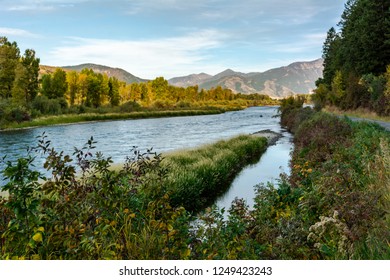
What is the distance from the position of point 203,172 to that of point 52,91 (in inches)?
2280

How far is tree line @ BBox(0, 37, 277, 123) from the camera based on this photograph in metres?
41.5

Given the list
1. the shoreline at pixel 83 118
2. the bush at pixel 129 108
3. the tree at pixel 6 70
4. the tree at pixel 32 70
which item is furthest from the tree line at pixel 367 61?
the bush at pixel 129 108

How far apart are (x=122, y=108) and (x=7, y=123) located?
54579 mm

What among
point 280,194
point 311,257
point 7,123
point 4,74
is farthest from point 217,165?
point 4,74

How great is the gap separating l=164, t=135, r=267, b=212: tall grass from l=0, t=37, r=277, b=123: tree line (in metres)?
23.5

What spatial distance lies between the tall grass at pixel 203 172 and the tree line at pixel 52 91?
2354 cm

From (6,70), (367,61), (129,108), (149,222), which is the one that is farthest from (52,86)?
(149,222)

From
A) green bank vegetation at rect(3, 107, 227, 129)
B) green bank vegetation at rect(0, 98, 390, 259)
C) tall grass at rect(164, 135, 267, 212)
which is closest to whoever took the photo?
green bank vegetation at rect(0, 98, 390, 259)

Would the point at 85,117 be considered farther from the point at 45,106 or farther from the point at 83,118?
the point at 45,106

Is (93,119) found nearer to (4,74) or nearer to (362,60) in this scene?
(4,74)

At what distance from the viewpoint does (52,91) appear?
66.6m

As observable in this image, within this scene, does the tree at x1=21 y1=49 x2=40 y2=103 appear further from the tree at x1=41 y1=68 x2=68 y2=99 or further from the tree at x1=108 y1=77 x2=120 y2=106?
the tree at x1=108 y1=77 x2=120 y2=106

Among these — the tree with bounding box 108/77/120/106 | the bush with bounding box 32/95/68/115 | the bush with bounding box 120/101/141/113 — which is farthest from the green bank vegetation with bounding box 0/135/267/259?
the tree with bounding box 108/77/120/106

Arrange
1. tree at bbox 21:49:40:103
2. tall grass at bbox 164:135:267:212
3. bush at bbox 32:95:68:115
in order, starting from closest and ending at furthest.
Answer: tall grass at bbox 164:135:267:212, bush at bbox 32:95:68:115, tree at bbox 21:49:40:103
